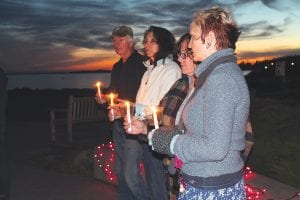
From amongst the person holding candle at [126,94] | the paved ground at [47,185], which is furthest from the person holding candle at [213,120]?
the paved ground at [47,185]

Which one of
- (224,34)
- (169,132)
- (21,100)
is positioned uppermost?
(224,34)

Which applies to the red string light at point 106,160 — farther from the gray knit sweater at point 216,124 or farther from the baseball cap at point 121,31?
the gray knit sweater at point 216,124

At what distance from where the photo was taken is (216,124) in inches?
94.9

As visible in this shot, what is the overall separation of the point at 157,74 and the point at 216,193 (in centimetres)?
205

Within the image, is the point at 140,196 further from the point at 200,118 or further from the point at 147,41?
the point at 200,118

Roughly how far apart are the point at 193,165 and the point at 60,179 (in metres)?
5.62

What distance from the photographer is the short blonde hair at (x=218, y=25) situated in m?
2.62

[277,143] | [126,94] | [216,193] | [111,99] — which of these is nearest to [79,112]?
[277,143]

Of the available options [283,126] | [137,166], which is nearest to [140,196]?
[137,166]

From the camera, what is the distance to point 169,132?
2773 mm

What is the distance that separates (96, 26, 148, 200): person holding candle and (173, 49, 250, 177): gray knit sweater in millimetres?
2258

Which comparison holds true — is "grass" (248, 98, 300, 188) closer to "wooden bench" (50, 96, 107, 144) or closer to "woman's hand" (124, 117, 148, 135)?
"wooden bench" (50, 96, 107, 144)

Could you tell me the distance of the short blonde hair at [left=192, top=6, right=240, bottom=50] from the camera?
8.59 ft

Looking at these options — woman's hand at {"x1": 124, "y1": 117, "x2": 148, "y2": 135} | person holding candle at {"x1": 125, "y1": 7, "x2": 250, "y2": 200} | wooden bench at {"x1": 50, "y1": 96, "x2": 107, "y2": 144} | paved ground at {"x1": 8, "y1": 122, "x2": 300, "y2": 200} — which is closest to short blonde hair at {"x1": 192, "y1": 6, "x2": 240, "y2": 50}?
person holding candle at {"x1": 125, "y1": 7, "x2": 250, "y2": 200}
